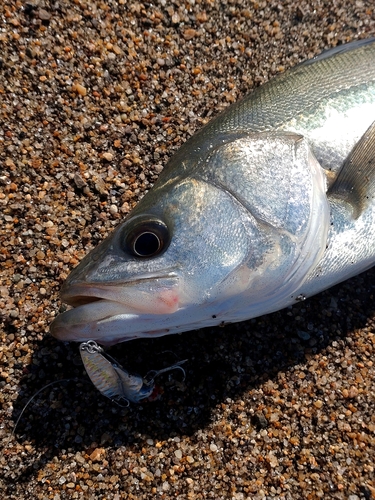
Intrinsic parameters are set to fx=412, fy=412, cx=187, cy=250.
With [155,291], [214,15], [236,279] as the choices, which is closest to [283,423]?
[236,279]

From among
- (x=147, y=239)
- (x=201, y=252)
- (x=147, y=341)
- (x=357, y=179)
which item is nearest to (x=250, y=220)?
(x=201, y=252)

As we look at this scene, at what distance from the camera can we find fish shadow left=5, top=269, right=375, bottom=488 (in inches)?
82.5

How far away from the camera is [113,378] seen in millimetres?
1994

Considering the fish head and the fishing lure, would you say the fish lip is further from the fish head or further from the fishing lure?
the fishing lure

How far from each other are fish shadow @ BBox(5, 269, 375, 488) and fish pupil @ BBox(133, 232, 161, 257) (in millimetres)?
709

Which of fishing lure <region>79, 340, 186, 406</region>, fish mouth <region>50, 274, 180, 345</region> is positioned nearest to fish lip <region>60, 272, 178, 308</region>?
fish mouth <region>50, 274, 180, 345</region>

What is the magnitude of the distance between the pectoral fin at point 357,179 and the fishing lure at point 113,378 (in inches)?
48.1

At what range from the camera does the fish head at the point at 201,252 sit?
168 centimetres

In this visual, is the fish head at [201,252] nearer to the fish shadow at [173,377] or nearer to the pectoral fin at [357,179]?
the pectoral fin at [357,179]

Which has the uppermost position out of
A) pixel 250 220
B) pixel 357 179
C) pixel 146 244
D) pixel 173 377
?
pixel 357 179

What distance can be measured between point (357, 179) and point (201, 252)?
2.97 feet

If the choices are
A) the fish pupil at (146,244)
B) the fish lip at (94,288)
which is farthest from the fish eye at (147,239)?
the fish lip at (94,288)

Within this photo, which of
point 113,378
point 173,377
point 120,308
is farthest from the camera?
point 173,377

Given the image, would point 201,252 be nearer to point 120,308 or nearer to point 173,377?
point 120,308
